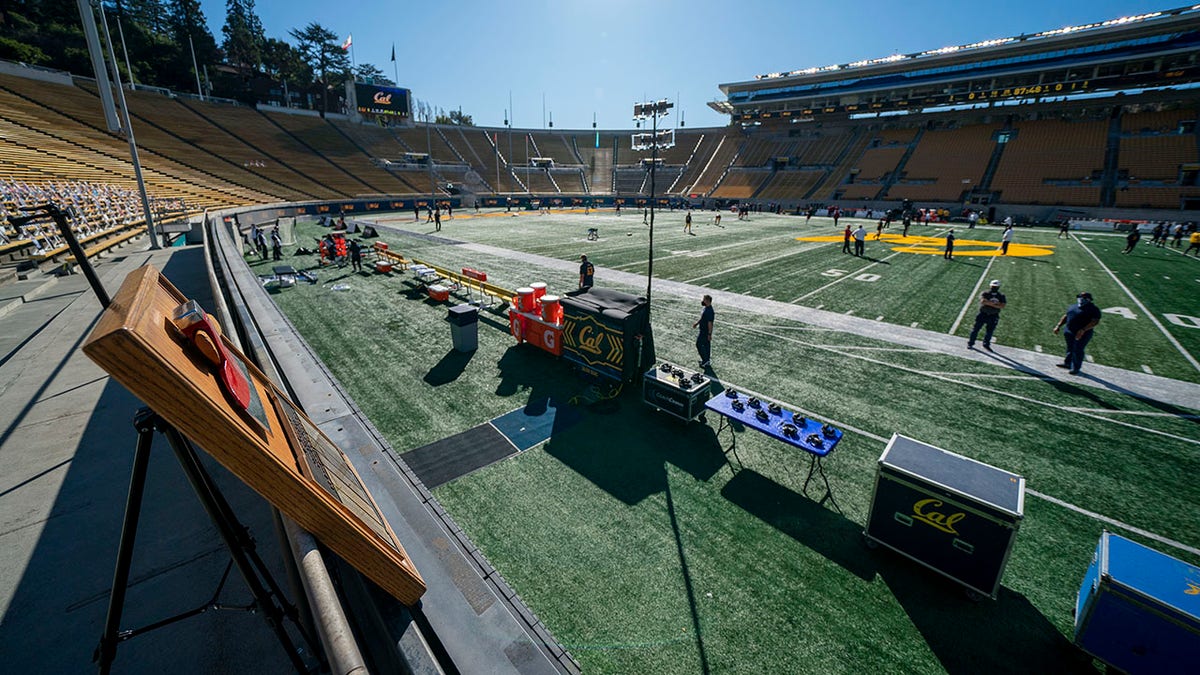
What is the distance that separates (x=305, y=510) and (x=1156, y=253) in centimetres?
4411

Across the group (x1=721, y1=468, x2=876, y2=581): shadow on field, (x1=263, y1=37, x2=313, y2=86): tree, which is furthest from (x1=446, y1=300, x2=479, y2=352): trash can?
(x1=263, y1=37, x2=313, y2=86): tree

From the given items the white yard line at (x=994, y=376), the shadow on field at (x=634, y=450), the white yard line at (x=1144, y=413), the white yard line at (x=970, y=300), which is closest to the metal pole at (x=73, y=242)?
the shadow on field at (x=634, y=450)

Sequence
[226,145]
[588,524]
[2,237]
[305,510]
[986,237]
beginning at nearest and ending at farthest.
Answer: [305,510]
[588,524]
[2,237]
[986,237]
[226,145]

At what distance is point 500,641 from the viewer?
14.3ft

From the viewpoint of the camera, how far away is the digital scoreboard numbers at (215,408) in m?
1.76

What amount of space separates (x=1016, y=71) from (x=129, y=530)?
275 ft

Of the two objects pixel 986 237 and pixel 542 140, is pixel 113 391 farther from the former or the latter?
pixel 542 140

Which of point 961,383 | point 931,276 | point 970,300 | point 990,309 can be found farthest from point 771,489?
point 931,276

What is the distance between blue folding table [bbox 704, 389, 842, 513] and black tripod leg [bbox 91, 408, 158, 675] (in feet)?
22.3

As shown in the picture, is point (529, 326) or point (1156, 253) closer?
point (529, 326)

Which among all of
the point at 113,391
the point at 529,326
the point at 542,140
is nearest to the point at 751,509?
the point at 529,326

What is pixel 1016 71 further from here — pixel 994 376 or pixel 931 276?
pixel 994 376

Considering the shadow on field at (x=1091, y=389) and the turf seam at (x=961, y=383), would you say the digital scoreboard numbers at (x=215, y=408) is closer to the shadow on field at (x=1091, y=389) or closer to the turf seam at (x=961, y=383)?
the turf seam at (x=961, y=383)

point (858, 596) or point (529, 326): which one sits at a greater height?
point (529, 326)
